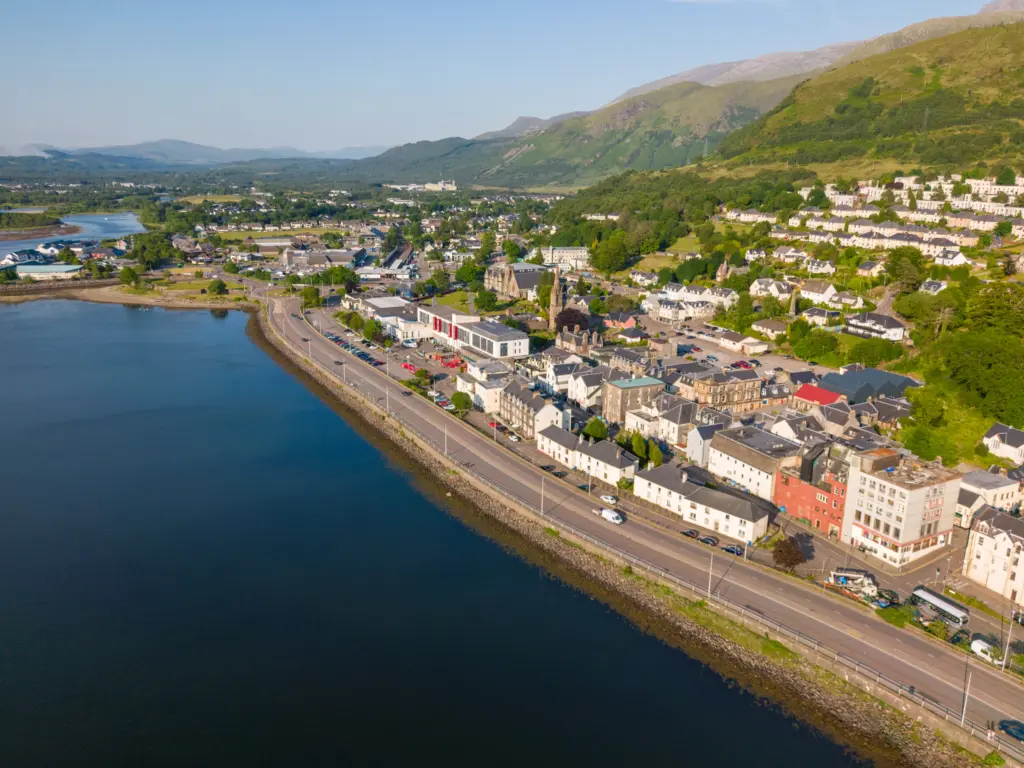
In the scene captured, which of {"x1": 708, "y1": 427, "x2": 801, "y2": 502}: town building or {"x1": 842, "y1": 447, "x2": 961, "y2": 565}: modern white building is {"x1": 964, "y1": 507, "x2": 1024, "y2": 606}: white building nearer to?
{"x1": 842, "y1": 447, "x2": 961, "y2": 565}: modern white building

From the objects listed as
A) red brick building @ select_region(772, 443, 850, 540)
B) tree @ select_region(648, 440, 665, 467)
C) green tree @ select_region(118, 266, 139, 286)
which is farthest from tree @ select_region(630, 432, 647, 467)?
green tree @ select_region(118, 266, 139, 286)

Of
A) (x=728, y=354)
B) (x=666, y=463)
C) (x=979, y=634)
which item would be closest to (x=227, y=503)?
(x=666, y=463)

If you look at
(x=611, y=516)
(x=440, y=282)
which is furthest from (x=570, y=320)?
(x=611, y=516)

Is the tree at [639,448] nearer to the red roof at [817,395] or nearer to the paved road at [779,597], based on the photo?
the paved road at [779,597]

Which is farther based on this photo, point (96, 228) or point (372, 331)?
point (96, 228)

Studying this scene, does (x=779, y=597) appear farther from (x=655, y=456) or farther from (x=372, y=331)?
(x=372, y=331)

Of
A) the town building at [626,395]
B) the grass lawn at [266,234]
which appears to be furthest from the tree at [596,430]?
the grass lawn at [266,234]
